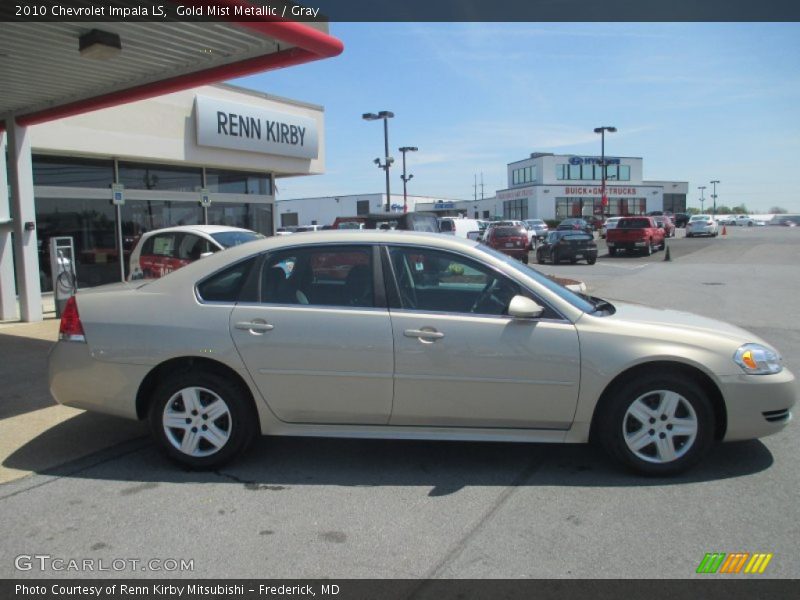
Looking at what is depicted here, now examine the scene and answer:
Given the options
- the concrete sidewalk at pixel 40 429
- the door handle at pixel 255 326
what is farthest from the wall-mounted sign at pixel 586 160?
the door handle at pixel 255 326

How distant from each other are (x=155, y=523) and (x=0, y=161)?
9.32m

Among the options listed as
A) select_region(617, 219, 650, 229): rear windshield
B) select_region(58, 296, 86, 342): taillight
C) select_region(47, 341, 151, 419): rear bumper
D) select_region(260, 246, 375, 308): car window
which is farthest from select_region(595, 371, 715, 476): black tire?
select_region(617, 219, 650, 229): rear windshield

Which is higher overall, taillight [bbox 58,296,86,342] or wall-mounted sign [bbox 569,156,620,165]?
wall-mounted sign [bbox 569,156,620,165]

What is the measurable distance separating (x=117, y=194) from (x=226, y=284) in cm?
1149

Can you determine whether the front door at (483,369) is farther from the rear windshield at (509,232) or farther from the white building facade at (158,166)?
the rear windshield at (509,232)

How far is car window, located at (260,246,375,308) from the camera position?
4.43 meters

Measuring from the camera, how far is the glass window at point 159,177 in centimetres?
1518

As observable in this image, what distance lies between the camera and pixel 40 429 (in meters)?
5.39

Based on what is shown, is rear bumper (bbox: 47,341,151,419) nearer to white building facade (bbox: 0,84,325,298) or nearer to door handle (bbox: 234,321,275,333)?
door handle (bbox: 234,321,275,333)

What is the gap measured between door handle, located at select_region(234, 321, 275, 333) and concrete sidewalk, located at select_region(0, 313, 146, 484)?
165 cm

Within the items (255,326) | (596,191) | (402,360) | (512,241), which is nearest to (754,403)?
(402,360)

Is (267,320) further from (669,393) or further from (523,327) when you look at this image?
(669,393)

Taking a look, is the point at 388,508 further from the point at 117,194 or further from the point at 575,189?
the point at 575,189

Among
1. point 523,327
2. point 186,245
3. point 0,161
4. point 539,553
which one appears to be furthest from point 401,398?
point 0,161
